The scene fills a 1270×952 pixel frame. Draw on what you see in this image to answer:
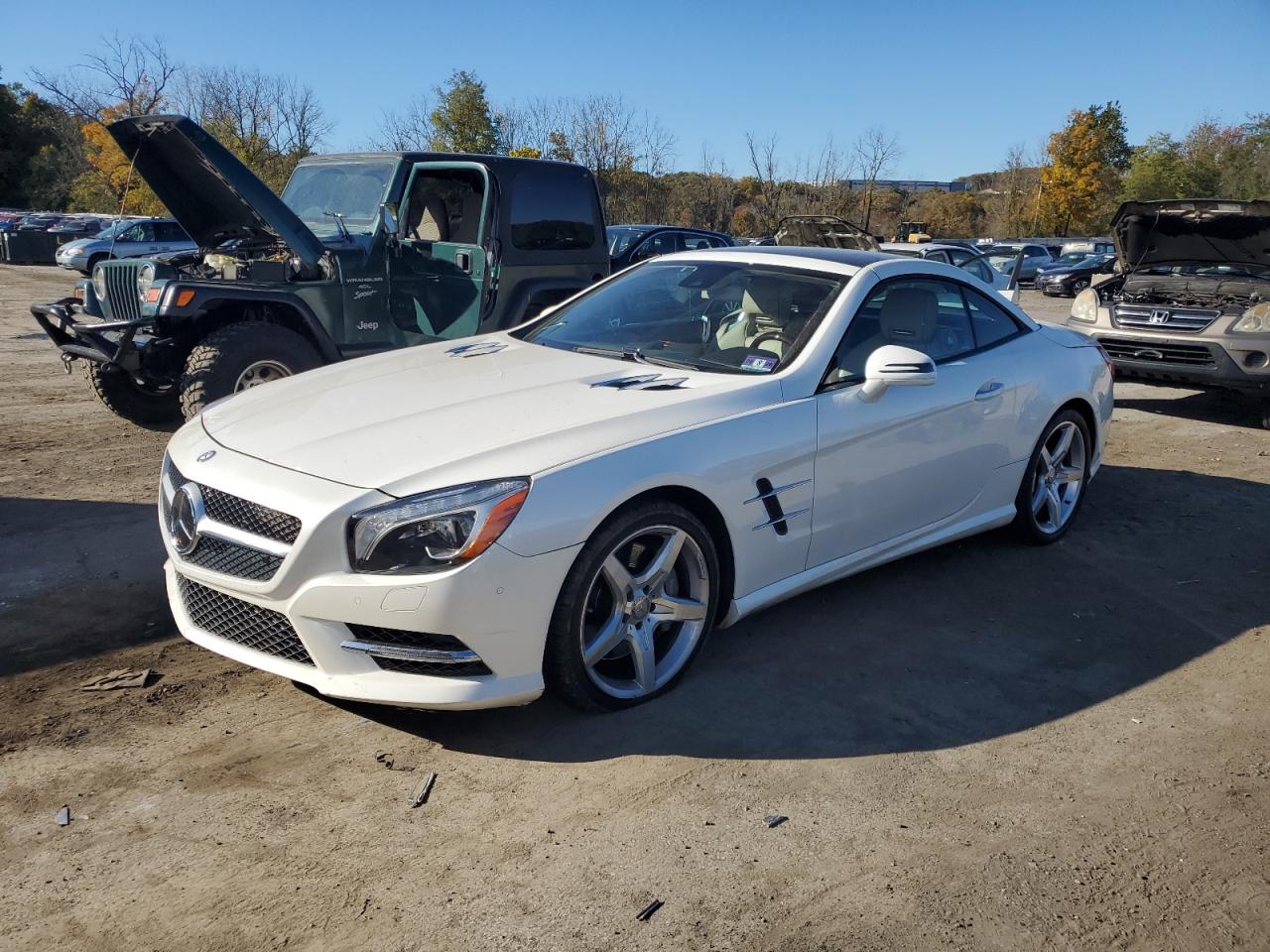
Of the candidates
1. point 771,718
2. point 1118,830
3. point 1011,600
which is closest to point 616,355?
point 771,718

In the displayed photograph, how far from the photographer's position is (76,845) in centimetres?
272

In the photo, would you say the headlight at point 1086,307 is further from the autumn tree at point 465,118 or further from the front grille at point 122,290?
the autumn tree at point 465,118

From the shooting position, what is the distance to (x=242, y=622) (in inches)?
128

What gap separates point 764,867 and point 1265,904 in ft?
4.27

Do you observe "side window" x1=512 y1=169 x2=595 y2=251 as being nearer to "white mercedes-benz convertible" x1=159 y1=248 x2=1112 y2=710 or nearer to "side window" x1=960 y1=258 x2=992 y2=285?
"white mercedes-benz convertible" x1=159 y1=248 x2=1112 y2=710

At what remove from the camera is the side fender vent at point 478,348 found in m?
4.66

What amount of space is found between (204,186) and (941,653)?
5812 millimetres

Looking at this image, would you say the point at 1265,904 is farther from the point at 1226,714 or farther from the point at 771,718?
the point at 771,718

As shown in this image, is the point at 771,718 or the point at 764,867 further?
the point at 771,718

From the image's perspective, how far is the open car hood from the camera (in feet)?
41.9

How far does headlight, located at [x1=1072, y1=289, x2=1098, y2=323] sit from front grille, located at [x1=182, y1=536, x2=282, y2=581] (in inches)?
348

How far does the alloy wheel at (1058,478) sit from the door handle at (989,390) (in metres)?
0.61

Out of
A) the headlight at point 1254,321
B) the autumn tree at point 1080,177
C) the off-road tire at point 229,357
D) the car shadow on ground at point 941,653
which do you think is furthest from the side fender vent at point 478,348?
the autumn tree at point 1080,177

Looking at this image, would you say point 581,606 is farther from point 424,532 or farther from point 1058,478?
point 1058,478
